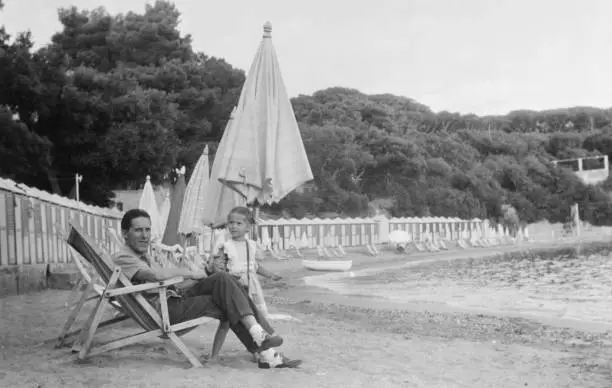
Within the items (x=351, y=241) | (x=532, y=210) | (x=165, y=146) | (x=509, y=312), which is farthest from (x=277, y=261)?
(x=532, y=210)

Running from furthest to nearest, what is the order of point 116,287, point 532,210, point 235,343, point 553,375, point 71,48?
point 532,210
point 71,48
point 235,343
point 553,375
point 116,287

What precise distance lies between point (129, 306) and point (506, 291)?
10365mm

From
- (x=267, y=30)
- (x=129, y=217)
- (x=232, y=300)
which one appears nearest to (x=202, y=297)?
(x=232, y=300)

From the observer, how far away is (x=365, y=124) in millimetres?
48188

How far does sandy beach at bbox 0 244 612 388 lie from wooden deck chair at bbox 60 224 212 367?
12 centimetres

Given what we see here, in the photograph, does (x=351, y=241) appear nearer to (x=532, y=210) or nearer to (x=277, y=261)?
(x=277, y=261)

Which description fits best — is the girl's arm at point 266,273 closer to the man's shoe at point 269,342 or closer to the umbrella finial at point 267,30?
the man's shoe at point 269,342

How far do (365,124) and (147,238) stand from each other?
44.5m

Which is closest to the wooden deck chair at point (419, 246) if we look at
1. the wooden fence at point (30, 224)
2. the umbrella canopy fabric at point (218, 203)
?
the wooden fence at point (30, 224)

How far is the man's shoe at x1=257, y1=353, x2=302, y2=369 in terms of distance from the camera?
3.99 m

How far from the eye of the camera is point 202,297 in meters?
4.13

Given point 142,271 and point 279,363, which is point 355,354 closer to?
point 279,363

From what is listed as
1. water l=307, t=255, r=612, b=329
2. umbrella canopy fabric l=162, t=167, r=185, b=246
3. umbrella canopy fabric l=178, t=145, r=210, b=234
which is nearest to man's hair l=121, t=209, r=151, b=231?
water l=307, t=255, r=612, b=329

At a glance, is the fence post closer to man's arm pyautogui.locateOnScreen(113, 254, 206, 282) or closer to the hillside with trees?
the hillside with trees
